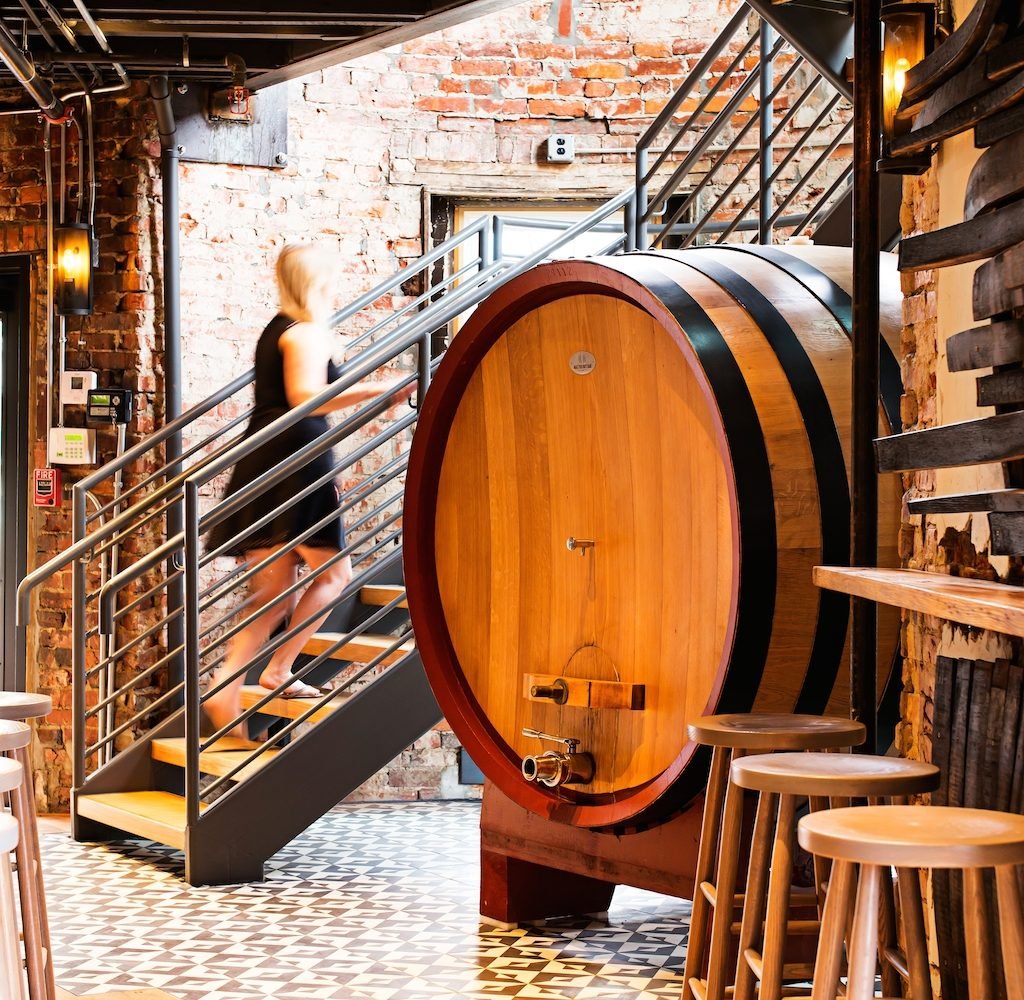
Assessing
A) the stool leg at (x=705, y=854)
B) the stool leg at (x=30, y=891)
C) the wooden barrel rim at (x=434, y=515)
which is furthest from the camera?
the wooden barrel rim at (x=434, y=515)

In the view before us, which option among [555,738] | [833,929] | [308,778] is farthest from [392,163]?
[833,929]

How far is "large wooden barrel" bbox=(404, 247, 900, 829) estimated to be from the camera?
2979 mm

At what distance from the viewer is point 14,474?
6.07 m

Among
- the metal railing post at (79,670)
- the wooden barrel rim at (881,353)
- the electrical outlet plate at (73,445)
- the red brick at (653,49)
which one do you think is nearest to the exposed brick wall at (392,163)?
the red brick at (653,49)

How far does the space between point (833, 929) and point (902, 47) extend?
5.30 ft

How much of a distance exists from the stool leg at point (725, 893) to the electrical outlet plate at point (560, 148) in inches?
175

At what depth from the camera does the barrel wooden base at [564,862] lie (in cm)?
325

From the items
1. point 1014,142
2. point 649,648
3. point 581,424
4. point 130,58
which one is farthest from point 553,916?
point 130,58

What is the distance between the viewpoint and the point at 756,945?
3.03 meters

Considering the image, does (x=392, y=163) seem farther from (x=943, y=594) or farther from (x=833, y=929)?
(x=833, y=929)

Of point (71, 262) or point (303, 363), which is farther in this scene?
point (71, 262)

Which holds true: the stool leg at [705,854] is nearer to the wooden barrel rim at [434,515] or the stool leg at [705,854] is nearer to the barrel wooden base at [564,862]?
the wooden barrel rim at [434,515]

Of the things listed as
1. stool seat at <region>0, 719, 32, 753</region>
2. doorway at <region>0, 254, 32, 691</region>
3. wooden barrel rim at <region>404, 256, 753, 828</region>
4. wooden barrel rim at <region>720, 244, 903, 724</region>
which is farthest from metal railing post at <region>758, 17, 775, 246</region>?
doorway at <region>0, 254, 32, 691</region>

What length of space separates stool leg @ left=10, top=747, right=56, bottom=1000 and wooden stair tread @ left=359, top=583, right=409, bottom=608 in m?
2.48
